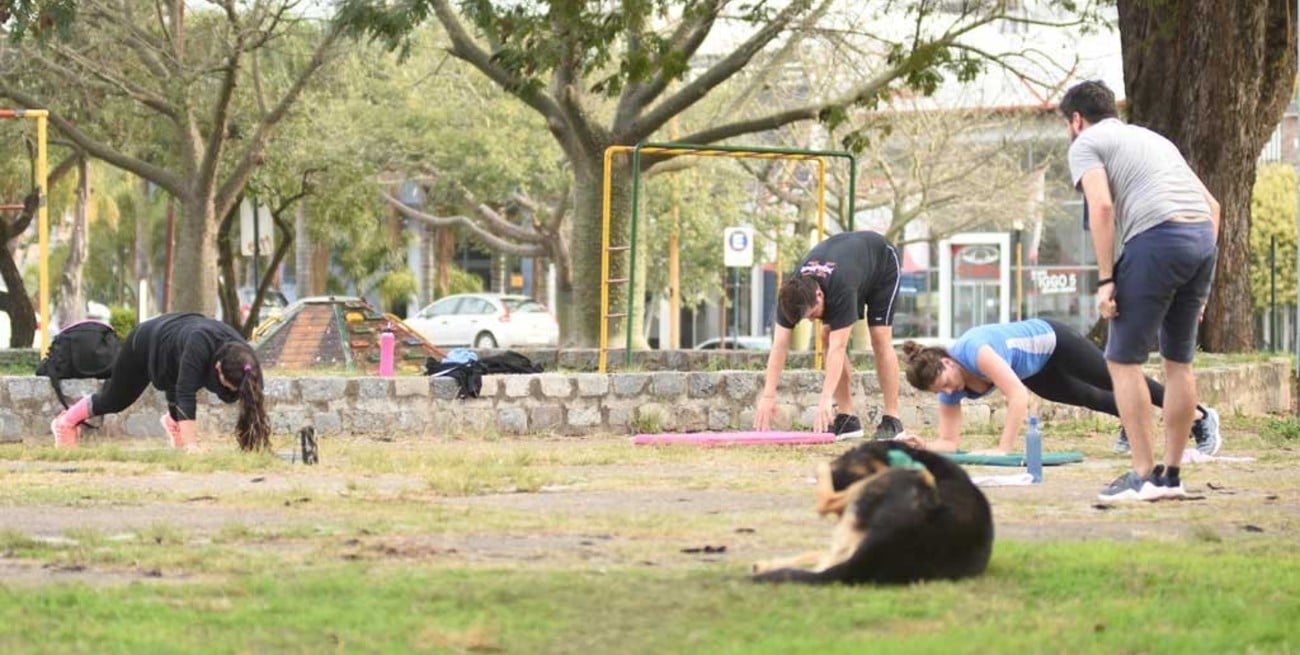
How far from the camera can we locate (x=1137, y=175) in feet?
32.4

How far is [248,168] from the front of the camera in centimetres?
3291

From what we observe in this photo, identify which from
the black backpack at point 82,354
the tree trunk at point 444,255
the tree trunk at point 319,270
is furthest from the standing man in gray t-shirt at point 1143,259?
the tree trunk at point 319,270

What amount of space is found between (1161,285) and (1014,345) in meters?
2.75

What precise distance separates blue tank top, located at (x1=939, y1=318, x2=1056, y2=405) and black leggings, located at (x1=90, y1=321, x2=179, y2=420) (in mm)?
4921

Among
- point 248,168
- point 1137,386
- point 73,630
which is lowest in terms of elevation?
point 73,630

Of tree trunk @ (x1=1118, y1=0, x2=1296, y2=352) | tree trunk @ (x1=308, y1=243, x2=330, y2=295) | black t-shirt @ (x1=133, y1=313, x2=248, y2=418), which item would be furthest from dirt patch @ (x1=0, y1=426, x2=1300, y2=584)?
tree trunk @ (x1=308, y1=243, x2=330, y2=295)

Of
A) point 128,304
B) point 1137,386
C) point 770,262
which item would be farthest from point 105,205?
point 1137,386

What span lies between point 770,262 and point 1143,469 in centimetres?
4606

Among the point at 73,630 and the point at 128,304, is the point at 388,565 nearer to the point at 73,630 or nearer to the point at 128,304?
the point at 73,630

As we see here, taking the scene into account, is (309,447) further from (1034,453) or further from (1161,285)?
(1161,285)

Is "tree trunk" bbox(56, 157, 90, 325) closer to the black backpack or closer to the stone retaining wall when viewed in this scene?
the stone retaining wall

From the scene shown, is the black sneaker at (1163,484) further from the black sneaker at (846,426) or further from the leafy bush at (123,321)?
the leafy bush at (123,321)

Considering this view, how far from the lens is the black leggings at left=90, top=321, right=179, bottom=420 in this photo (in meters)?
14.2

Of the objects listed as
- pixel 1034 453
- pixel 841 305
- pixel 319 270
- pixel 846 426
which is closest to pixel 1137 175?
pixel 1034 453
